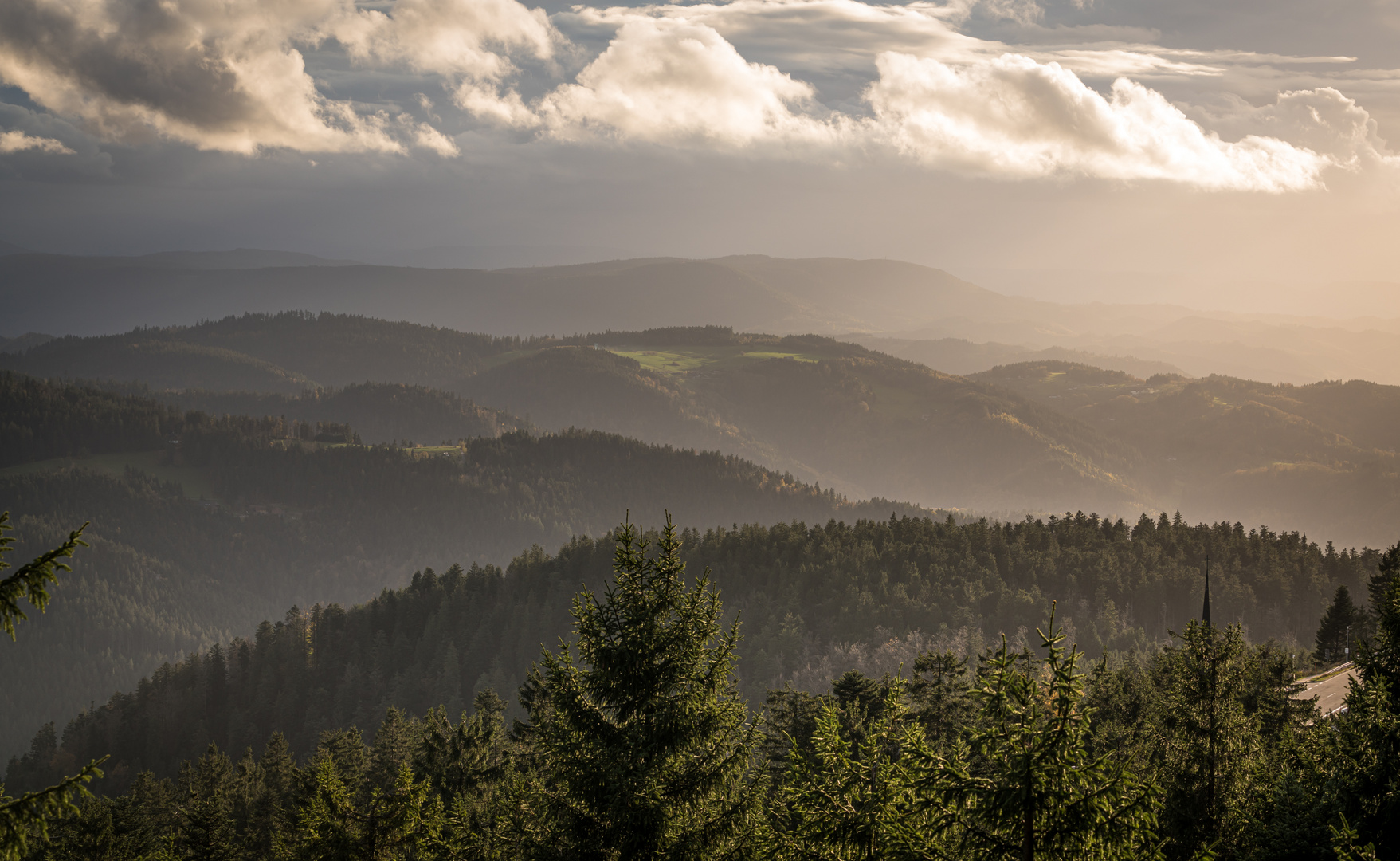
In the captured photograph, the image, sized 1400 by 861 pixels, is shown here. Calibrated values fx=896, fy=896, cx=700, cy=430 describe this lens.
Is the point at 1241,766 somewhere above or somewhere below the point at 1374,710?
below

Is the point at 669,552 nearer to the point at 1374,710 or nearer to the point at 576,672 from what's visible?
the point at 576,672

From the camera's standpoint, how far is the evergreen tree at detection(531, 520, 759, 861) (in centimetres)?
1950

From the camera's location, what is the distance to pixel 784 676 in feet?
568

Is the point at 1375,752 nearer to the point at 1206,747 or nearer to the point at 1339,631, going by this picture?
the point at 1206,747

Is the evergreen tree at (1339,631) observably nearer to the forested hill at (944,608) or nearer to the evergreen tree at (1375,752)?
the forested hill at (944,608)

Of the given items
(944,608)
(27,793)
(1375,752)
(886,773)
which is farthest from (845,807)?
(944,608)

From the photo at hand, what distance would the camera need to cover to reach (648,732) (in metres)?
20.0

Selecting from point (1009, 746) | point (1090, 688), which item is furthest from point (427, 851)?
point (1090, 688)

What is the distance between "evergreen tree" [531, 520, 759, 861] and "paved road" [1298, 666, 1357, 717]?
63.3 m

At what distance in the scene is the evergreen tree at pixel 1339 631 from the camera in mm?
102188

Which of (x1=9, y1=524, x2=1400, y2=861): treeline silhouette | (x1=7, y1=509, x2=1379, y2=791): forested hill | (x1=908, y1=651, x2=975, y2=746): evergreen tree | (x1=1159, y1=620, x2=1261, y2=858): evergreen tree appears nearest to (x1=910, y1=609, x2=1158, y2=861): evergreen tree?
(x1=9, y1=524, x2=1400, y2=861): treeline silhouette

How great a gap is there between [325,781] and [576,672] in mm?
11194

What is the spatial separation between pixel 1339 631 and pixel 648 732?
112 m

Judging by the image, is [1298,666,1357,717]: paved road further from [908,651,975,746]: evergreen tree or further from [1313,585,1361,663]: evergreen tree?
[908,651,975,746]: evergreen tree
